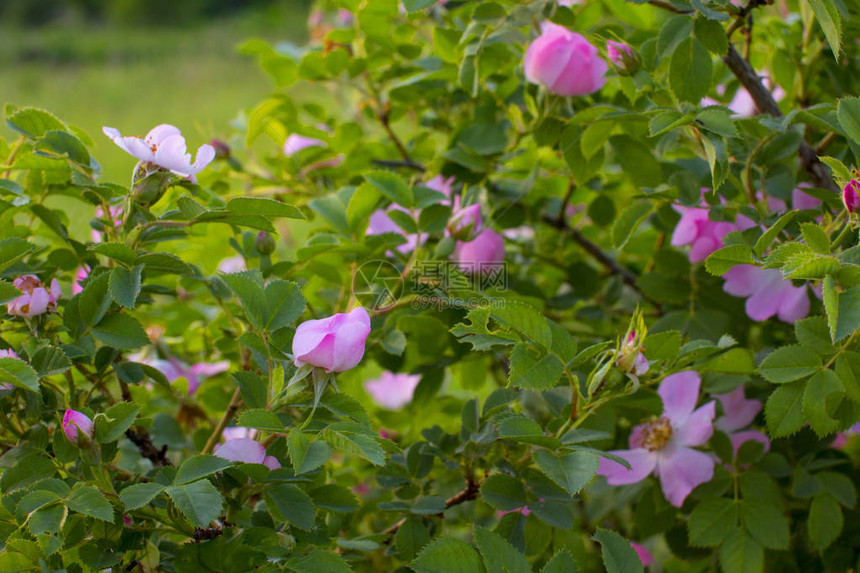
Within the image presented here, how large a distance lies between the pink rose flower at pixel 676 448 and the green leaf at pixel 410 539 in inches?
6.0

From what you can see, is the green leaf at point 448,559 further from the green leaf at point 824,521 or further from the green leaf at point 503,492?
the green leaf at point 824,521

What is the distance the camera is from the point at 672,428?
2.17 feet

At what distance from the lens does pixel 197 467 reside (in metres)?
0.44

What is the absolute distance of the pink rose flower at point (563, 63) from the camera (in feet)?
2.09

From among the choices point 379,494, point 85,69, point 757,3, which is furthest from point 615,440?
point 85,69

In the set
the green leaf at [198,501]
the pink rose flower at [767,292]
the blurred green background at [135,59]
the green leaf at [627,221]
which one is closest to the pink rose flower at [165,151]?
the green leaf at [198,501]

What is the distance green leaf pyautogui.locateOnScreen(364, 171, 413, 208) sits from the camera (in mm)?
632

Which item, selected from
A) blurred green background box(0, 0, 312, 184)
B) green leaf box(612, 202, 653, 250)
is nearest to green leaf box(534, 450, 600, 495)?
green leaf box(612, 202, 653, 250)

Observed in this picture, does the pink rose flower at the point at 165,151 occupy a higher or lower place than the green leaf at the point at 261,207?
higher

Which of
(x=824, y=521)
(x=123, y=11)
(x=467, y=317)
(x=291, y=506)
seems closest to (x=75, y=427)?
(x=291, y=506)

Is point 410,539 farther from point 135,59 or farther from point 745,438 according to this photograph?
point 135,59

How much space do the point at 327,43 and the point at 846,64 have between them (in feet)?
1.69

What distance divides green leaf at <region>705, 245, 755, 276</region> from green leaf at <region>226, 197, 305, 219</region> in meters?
Answer: 0.26

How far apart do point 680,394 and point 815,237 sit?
217 mm
